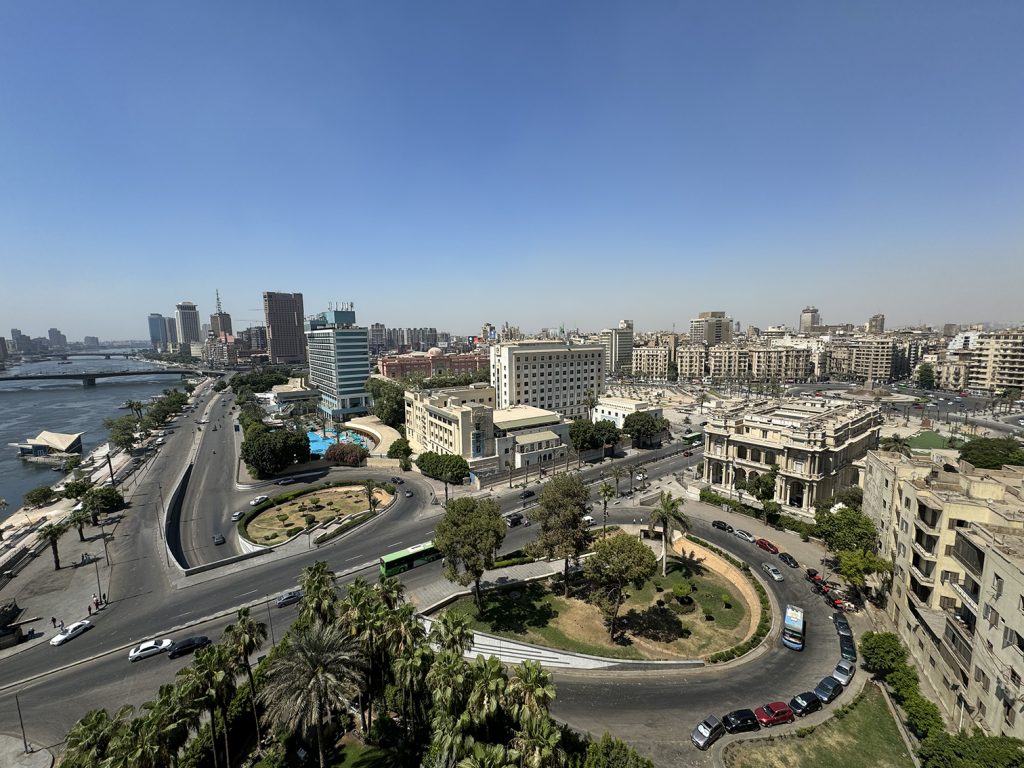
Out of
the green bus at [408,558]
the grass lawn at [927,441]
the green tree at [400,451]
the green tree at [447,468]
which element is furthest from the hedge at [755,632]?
the grass lawn at [927,441]

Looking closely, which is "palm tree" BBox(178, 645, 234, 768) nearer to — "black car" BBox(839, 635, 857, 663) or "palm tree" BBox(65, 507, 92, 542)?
A: "black car" BBox(839, 635, 857, 663)

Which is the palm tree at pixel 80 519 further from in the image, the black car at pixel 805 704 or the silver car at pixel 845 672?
the silver car at pixel 845 672

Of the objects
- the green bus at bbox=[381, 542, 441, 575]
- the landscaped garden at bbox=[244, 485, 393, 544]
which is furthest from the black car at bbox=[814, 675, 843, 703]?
the landscaped garden at bbox=[244, 485, 393, 544]

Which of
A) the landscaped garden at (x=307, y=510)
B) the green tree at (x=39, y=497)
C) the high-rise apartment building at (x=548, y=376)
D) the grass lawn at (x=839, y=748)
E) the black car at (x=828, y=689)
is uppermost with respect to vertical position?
the high-rise apartment building at (x=548, y=376)

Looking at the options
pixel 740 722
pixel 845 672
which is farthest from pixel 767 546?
pixel 740 722

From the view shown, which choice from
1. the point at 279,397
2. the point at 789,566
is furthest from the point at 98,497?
the point at 279,397

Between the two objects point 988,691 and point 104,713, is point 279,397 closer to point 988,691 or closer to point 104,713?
point 104,713

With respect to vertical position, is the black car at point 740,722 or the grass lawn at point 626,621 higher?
the black car at point 740,722
